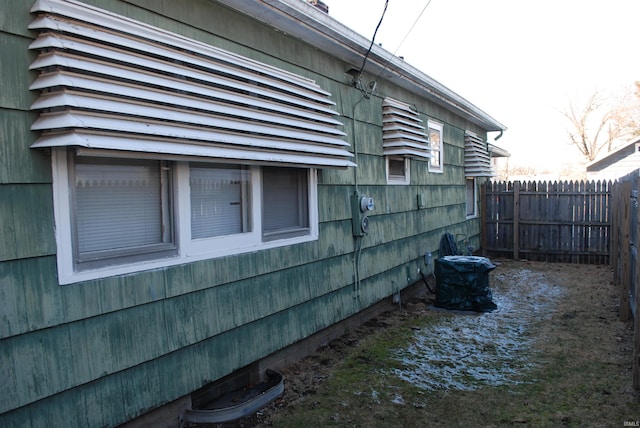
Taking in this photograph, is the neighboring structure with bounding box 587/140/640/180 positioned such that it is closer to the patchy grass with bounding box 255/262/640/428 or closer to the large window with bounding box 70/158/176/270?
the patchy grass with bounding box 255/262/640/428

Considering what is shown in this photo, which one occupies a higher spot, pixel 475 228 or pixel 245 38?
pixel 245 38

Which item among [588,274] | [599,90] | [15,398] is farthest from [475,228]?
[599,90]

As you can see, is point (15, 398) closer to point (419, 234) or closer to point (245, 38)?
point (245, 38)

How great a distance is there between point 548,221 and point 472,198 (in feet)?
5.53

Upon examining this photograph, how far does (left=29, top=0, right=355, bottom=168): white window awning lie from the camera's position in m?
2.16

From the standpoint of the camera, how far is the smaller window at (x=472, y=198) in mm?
10109

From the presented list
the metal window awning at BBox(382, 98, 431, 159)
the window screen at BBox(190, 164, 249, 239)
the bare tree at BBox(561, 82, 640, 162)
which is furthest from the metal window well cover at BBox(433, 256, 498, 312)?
the bare tree at BBox(561, 82, 640, 162)

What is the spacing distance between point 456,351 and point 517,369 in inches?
23.9

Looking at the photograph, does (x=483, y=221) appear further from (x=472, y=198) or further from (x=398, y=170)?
(x=398, y=170)

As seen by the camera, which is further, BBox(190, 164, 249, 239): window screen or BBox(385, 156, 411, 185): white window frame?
BBox(385, 156, 411, 185): white window frame

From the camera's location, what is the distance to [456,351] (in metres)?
4.45

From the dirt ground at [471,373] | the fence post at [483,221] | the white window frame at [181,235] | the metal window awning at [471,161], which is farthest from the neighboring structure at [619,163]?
the white window frame at [181,235]

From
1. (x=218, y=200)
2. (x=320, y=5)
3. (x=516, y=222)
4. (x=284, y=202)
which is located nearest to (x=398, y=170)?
(x=320, y=5)

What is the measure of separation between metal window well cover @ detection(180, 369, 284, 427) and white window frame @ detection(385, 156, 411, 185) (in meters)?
3.07
